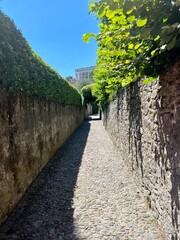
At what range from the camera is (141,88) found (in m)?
3.57

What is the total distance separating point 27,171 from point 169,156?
2.93 meters

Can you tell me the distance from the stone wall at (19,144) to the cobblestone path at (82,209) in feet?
0.86

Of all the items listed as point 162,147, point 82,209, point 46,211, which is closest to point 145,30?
point 162,147

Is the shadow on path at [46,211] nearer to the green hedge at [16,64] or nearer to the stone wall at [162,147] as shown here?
the stone wall at [162,147]

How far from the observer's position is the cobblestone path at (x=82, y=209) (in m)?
2.66

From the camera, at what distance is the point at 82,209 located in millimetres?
3275

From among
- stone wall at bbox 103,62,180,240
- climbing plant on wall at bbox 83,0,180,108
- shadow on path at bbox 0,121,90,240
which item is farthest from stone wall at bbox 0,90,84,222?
stone wall at bbox 103,62,180,240

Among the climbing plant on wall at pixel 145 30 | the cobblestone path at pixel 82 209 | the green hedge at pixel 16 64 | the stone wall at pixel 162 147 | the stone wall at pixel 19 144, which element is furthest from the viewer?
the green hedge at pixel 16 64

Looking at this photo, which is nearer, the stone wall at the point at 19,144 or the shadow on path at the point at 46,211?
the shadow on path at the point at 46,211

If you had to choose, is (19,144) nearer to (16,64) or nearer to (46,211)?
(46,211)

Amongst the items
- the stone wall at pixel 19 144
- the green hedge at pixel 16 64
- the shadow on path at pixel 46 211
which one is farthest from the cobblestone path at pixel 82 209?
the green hedge at pixel 16 64

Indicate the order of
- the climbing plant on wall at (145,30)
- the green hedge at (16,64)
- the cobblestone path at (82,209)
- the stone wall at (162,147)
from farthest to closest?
the green hedge at (16,64) → the cobblestone path at (82,209) → the stone wall at (162,147) → the climbing plant on wall at (145,30)

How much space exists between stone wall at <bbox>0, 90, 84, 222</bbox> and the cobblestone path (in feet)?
0.86

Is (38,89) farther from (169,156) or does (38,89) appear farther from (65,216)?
(169,156)
